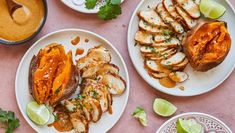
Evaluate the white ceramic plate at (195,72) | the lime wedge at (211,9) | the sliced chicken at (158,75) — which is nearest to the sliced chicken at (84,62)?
the white ceramic plate at (195,72)

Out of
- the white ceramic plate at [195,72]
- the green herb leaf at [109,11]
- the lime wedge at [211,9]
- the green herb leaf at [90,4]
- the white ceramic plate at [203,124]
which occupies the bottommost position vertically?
the white ceramic plate at [203,124]

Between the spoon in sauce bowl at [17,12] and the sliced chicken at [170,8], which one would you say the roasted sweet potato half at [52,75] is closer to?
the spoon in sauce bowl at [17,12]

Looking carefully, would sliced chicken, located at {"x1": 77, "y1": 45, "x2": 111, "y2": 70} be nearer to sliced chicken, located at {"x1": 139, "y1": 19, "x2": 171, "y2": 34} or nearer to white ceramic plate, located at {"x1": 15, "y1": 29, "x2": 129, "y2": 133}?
white ceramic plate, located at {"x1": 15, "y1": 29, "x2": 129, "y2": 133}

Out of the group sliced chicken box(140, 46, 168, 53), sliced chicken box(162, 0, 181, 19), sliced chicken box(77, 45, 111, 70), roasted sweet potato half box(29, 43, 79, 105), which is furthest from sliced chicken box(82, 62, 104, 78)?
sliced chicken box(162, 0, 181, 19)

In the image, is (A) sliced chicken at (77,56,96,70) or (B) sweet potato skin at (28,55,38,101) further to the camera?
(A) sliced chicken at (77,56,96,70)

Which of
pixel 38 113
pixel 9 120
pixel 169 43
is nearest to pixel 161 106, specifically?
pixel 169 43

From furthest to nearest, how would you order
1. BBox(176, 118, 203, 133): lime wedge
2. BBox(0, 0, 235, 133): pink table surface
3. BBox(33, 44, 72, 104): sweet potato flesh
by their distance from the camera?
BBox(0, 0, 235, 133): pink table surface < BBox(176, 118, 203, 133): lime wedge < BBox(33, 44, 72, 104): sweet potato flesh
